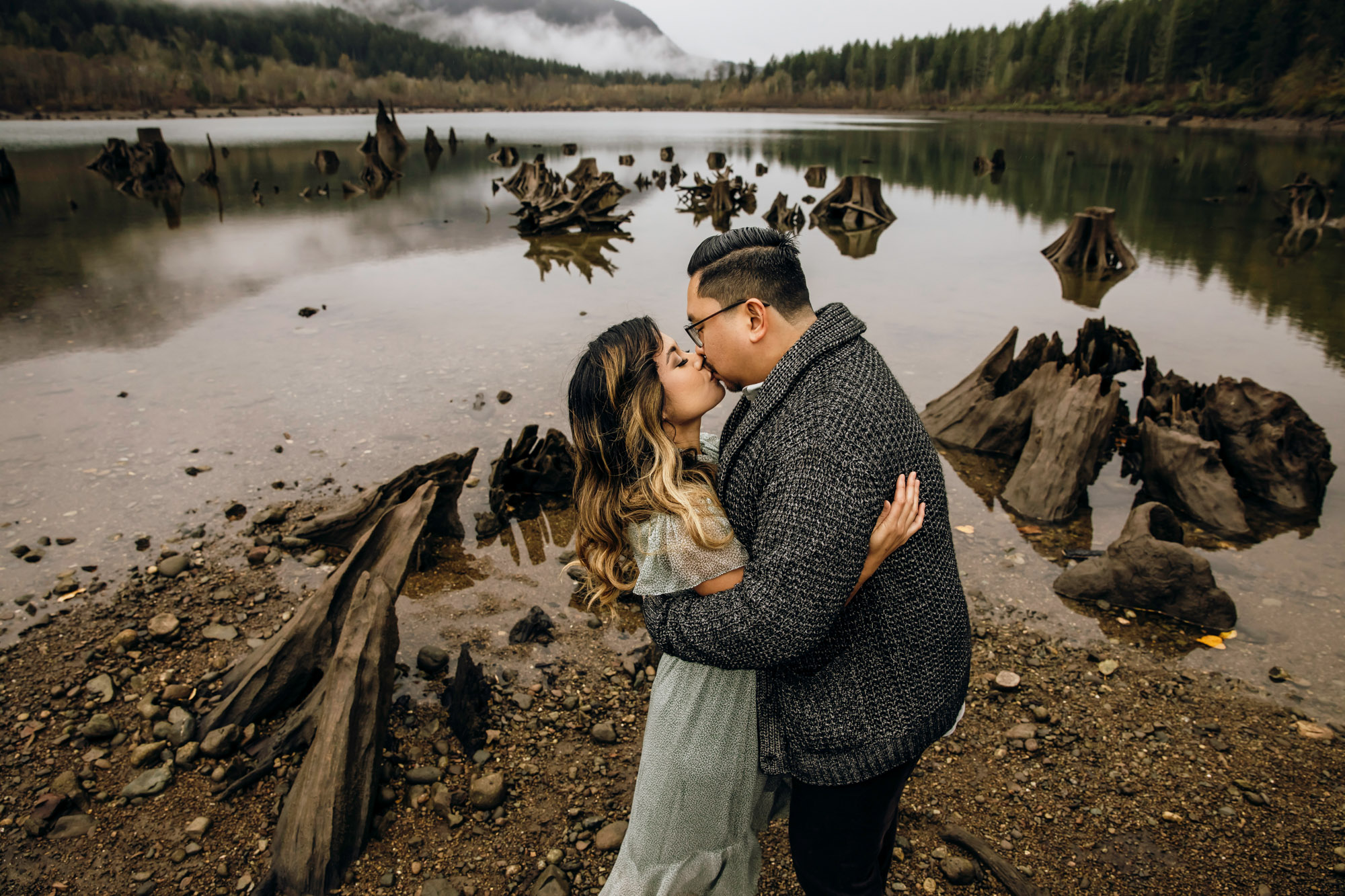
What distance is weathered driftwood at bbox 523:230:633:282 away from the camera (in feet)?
46.0

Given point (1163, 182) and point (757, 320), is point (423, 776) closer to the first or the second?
point (757, 320)

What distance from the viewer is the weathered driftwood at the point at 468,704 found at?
345 cm

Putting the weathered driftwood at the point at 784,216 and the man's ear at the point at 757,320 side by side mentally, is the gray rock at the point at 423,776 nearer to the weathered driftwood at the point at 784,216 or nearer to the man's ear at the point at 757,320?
the man's ear at the point at 757,320

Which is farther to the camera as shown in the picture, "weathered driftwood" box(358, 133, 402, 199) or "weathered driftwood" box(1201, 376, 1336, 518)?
"weathered driftwood" box(358, 133, 402, 199)

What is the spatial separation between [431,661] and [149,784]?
126 centimetres

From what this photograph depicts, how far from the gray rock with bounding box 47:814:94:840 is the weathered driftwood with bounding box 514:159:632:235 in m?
15.8

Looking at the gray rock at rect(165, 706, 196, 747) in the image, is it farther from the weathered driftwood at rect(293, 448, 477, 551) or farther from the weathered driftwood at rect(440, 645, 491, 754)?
the weathered driftwood at rect(293, 448, 477, 551)

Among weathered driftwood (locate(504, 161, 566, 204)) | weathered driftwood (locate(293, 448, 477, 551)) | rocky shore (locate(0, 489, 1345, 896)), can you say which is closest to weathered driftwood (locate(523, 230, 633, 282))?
weathered driftwood (locate(504, 161, 566, 204))

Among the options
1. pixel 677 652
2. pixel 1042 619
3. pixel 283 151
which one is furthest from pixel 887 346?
pixel 283 151

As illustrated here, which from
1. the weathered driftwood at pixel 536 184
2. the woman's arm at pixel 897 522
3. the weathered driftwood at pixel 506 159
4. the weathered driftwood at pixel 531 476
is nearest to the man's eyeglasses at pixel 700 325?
the woman's arm at pixel 897 522

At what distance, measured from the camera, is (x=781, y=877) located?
285 cm

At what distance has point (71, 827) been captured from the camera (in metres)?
2.93

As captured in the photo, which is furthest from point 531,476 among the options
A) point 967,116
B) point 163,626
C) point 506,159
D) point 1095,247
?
point 967,116

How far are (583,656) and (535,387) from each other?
4.35 metres
